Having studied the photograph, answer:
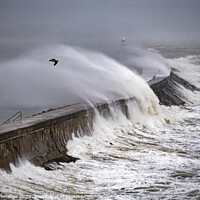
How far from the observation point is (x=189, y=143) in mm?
16984

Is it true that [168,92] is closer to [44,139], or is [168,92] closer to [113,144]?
[113,144]

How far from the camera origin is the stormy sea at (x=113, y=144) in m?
12.0

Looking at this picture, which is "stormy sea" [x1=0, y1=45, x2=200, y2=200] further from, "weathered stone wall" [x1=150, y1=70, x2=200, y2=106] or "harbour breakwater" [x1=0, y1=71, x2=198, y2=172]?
"weathered stone wall" [x1=150, y1=70, x2=200, y2=106]

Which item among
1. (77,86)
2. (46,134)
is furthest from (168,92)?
(46,134)

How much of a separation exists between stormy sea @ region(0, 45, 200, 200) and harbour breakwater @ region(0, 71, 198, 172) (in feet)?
0.70

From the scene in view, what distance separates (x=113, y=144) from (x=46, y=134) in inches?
91.5

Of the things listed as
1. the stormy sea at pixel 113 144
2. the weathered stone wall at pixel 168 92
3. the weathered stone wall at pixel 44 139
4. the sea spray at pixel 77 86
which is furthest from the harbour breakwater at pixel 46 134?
the weathered stone wall at pixel 168 92

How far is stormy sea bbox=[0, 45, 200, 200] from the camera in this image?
1205cm

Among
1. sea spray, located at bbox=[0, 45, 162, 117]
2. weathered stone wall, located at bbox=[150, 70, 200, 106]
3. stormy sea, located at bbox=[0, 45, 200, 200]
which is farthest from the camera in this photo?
weathered stone wall, located at bbox=[150, 70, 200, 106]

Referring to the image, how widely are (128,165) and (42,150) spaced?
1.88 metres

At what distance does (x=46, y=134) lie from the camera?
14.5 metres

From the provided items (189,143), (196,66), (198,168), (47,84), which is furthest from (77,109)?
(196,66)

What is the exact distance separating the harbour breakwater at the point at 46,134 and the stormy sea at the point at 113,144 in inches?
8.4

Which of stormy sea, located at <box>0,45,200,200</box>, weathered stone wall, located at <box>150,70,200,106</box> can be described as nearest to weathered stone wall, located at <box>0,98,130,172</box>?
stormy sea, located at <box>0,45,200,200</box>
